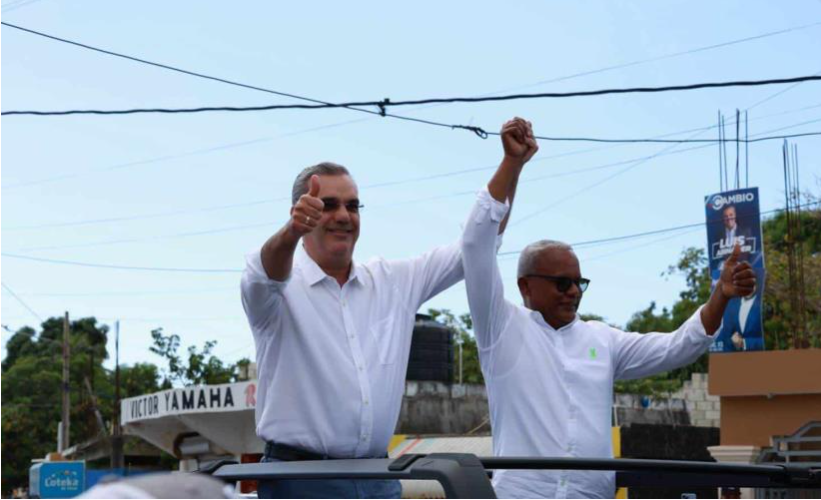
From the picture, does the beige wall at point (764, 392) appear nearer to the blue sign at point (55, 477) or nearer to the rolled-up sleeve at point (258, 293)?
the blue sign at point (55, 477)

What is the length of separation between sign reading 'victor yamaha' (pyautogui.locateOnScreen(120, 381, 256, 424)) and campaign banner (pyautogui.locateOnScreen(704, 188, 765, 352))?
942 centimetres

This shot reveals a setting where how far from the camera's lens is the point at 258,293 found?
3822mm

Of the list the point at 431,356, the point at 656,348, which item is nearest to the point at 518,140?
the point at 656,348

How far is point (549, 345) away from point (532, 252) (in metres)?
0.38

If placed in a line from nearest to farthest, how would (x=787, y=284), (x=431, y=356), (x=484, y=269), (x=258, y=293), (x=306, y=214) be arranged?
1. (x=306, y=214)
2. (x=258, y=293)
3. (x=484, y=269)
4. (x=431, y=356)
5. (x=787, y=284)

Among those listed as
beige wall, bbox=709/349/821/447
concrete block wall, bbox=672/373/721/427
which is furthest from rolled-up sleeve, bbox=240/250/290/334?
concrete block wall, bbox=672/373/721/427

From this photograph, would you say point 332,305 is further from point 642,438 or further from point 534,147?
point 642,438

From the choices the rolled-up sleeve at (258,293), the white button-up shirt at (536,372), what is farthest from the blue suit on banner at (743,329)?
the rolled-up sleeve at (258,293)

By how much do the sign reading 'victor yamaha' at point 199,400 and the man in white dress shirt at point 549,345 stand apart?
19360mm

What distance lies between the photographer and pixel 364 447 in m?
3.87

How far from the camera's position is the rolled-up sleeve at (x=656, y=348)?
479 cm

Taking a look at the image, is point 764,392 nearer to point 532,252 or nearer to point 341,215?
point 532,252

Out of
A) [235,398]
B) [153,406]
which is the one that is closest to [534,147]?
[235,398]

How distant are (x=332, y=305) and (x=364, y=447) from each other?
472 mm
